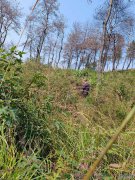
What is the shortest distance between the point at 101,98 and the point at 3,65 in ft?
9.63

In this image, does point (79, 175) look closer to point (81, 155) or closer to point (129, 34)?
point (81, 155)

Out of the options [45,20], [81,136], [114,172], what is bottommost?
[114,172]

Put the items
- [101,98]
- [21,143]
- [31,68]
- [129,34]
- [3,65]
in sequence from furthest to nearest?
[129,34] → [31,68] → [101,98] → [3,65] → [21,143]

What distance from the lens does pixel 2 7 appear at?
36.4m

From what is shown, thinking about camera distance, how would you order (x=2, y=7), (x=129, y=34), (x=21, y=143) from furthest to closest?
(x=2, y=7) → (x=129, y=34) → (x=21, y=143)

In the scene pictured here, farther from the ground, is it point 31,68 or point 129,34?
point 129,34

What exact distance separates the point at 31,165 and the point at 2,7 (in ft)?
123

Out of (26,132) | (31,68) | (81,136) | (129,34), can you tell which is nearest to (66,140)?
(81,136)

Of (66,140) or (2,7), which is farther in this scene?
(2,7)

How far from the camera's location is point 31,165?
1.75m

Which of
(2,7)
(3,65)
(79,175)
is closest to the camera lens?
(79,175)

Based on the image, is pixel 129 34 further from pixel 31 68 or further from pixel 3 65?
pixel 3 65

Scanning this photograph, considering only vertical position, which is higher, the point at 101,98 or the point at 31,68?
the point at 31,68

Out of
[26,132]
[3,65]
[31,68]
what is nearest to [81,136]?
[26,132]
